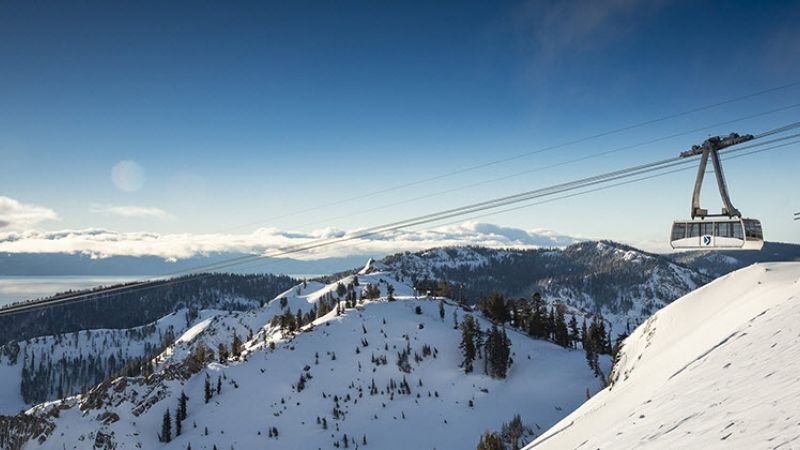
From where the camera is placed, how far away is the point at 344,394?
102 meters

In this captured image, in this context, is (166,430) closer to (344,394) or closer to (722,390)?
(344,394)

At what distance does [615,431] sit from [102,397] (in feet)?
493

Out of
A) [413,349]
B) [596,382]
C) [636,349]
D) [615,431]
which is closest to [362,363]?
[413,349]

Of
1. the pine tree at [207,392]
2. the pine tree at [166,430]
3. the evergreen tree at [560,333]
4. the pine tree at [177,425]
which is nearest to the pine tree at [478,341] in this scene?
the evergreen tree at [560,333]

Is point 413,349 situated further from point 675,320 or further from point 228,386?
point 675,320

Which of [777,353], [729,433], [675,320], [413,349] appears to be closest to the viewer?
[729,433]

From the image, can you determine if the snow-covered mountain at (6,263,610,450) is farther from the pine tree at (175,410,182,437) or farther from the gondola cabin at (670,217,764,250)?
the gondola cabin at (670,217,764,250)

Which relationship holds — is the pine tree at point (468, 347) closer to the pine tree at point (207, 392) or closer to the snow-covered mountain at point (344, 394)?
the snow-covered mountain at point (344, 394)

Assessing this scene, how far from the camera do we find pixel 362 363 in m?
113

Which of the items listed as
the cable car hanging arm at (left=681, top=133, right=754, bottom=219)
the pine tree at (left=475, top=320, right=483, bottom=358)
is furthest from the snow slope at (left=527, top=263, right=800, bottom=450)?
the pine tree at (left=475, top=320, right=483, bottom=358)

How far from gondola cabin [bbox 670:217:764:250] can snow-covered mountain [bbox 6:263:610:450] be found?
53.2m

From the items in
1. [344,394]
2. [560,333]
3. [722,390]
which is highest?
[722,390]

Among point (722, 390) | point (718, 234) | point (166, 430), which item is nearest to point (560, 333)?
point (718, 234)

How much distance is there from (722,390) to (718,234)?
16676 mm
